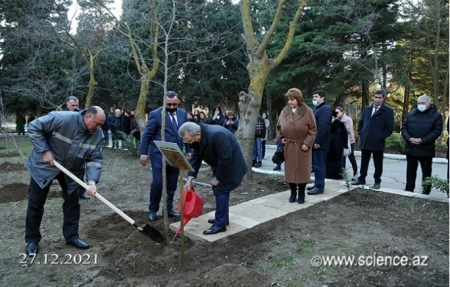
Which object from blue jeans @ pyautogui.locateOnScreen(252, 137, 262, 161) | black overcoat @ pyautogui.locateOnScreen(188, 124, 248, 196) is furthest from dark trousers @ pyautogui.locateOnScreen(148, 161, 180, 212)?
blue jeans @ pyautogui.locateOnScreen(252, 137, 262, 161)

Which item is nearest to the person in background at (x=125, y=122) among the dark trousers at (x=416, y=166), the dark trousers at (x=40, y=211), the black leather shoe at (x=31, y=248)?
the dark trousers at (x=40, y=211)

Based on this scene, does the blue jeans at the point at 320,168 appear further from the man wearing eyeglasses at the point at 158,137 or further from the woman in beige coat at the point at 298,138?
the man wearing eyeglasses at the point at 158,137

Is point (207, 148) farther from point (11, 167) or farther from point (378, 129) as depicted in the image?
point (11, 167)

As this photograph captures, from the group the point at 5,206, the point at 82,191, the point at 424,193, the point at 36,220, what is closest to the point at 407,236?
the point at 424,193

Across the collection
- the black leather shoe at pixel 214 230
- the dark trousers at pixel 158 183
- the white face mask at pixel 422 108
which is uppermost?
the white face mask at pixel 422 108

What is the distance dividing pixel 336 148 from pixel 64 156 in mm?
5316

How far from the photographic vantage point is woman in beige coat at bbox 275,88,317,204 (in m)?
4.98

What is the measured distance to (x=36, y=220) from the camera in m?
3.63

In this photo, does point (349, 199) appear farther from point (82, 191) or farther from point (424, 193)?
point (82, 191)

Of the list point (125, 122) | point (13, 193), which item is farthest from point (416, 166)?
point (125, 122)

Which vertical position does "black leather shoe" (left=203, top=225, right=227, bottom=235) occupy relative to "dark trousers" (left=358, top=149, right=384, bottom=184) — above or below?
below

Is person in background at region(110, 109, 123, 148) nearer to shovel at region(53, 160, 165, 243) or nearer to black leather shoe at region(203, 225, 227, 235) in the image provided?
shovel at region(53, 160, 165, 243)

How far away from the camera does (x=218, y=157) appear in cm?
377

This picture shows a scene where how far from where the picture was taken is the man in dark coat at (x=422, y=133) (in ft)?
18.3
